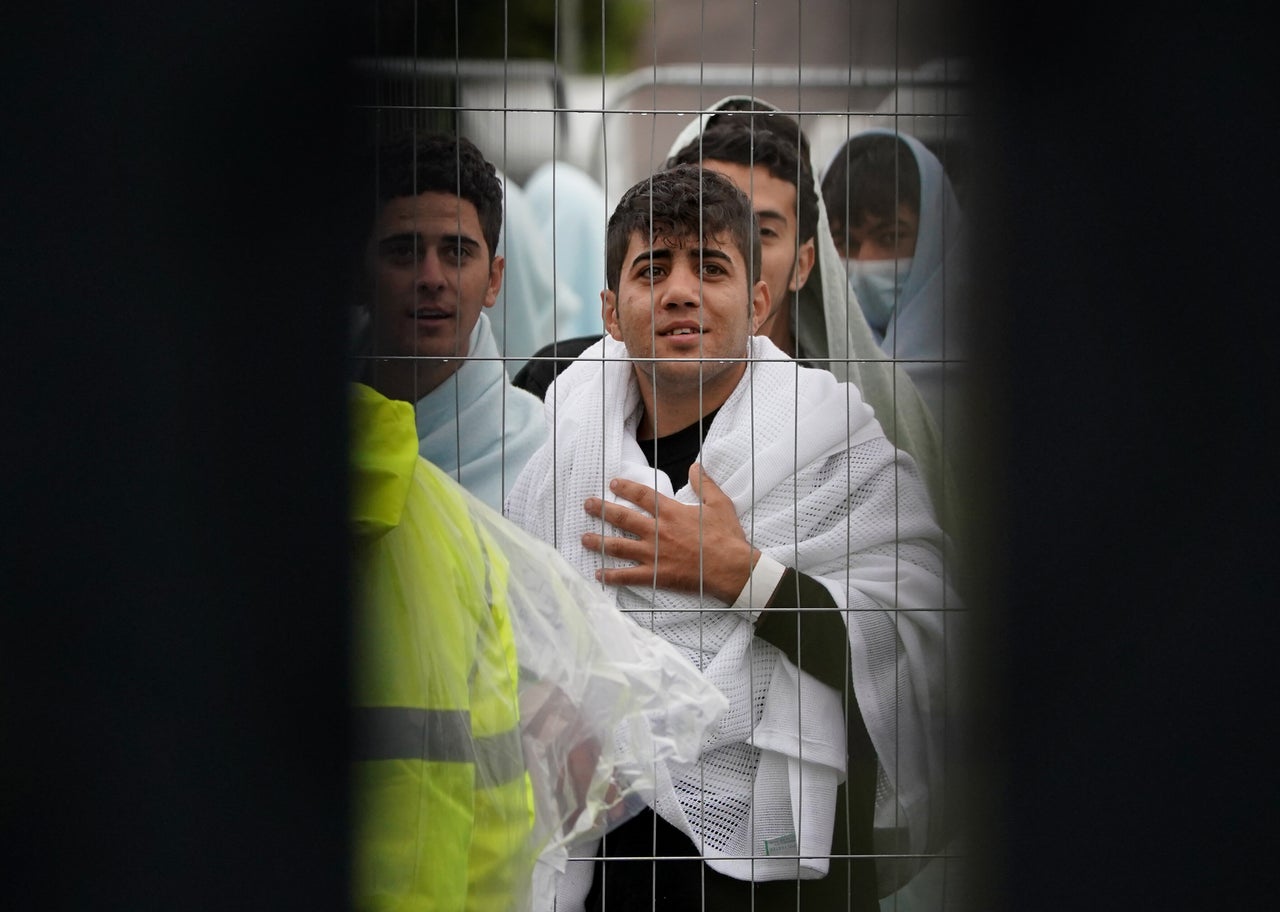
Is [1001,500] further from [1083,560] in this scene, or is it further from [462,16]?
[462,16]

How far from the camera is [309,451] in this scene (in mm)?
316

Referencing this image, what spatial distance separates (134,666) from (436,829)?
30.6 inches

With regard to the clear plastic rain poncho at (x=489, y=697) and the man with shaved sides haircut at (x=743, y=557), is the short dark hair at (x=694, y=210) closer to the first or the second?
the man with shaved sides haircut at (x=743, y=557)

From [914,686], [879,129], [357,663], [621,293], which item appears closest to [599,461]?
[621,293]

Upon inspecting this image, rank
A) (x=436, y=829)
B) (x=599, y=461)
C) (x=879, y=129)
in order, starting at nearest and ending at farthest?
(x=436, y=829) < (x=599, y=461) < (x=879, y=129)

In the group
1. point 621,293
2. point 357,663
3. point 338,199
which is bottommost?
point 357,663

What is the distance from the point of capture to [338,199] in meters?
0.32

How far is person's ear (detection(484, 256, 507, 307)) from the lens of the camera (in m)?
1.56

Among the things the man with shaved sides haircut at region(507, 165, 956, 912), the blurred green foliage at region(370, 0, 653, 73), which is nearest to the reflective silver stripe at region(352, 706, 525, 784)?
the man with shaved sides haircut at region(507, 165, 956, 912)

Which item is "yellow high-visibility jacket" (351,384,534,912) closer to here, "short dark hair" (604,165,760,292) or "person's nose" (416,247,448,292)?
"person's nose" (416,247,448,292)

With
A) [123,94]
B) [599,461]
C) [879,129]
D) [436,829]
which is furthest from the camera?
[879,129]

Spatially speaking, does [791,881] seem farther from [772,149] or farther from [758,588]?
[772,149]

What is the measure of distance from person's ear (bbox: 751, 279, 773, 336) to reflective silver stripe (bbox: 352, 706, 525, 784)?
610 mm

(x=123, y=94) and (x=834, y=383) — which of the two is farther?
(x=834, y=383)
